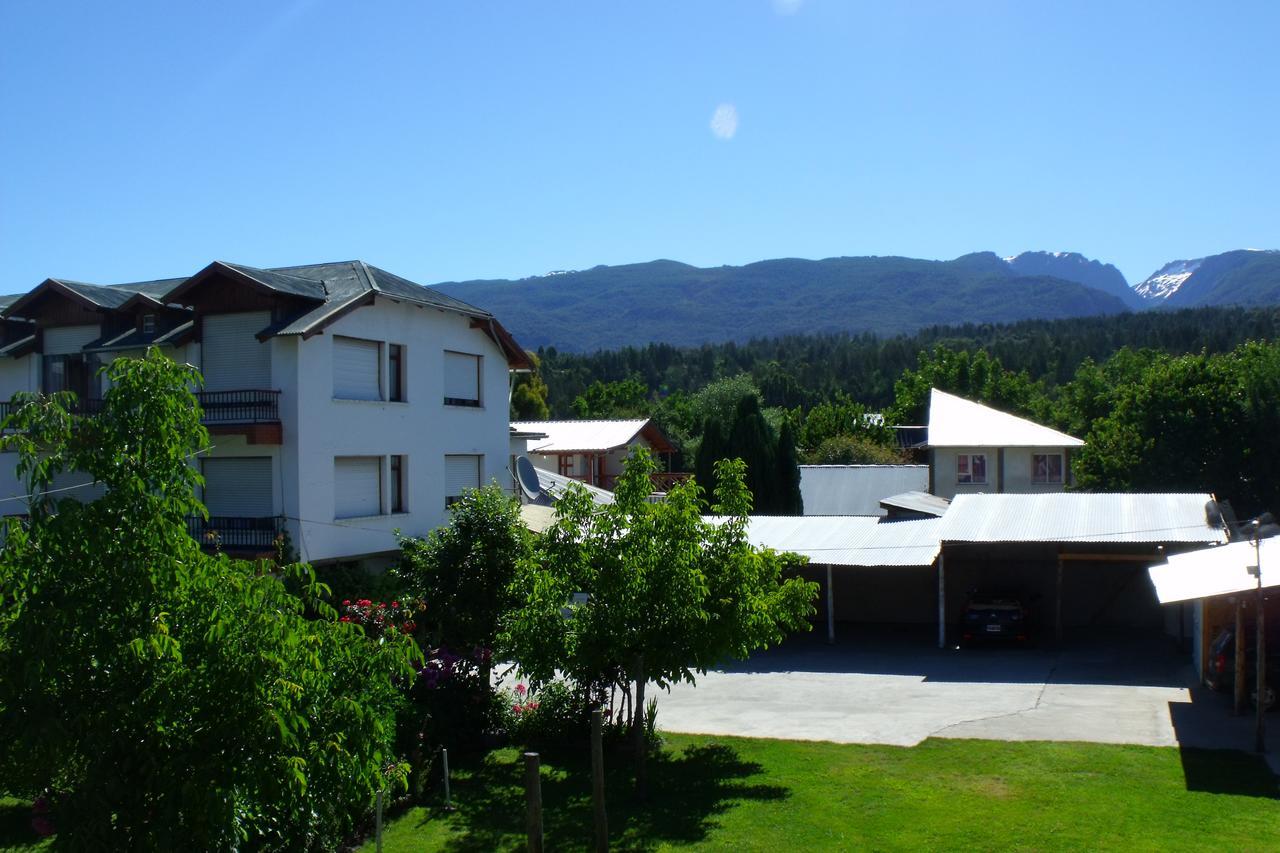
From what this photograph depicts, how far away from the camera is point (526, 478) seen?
97.2ft

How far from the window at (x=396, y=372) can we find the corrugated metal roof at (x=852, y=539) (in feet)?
31.8

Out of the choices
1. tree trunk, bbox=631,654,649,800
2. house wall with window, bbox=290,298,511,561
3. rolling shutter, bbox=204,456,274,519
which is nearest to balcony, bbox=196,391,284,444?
house wall with window, bbox=290,298,511,561

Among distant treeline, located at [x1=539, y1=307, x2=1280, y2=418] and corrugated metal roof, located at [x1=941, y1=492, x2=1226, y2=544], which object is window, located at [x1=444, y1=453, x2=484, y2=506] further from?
distant treeline, located at [x1=539, y1=307, x2=1280, y2=418]

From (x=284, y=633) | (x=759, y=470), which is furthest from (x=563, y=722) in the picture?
(x=759, y=470)

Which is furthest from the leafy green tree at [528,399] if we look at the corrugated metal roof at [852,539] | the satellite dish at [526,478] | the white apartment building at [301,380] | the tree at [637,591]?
the tree at [637,591]

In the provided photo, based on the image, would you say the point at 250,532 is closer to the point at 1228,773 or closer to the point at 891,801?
the point at 891,801

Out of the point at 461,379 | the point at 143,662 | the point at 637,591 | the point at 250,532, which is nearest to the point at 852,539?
the point at 461,379

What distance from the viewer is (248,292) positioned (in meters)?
25.2

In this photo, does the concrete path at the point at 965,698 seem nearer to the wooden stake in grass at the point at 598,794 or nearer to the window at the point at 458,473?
the wooden stake in grass at the point at 598,794

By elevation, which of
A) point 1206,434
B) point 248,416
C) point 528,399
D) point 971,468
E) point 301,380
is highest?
point 528,399

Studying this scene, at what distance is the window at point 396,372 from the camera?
2764 centimetres

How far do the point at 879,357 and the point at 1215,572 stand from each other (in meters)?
137

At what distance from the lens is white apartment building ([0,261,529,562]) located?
24719mm

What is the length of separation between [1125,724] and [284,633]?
1457 cm
